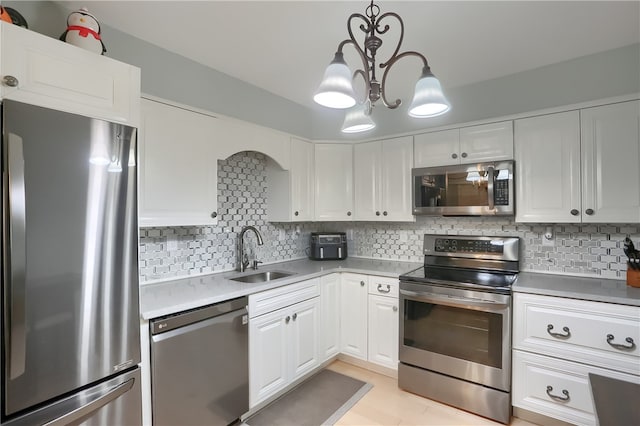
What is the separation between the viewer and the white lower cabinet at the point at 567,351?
1.86 m

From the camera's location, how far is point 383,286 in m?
2.71

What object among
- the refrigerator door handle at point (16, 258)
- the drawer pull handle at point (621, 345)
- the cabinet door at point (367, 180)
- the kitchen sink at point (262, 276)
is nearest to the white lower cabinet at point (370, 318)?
the kitchen sink at point (262, 276)

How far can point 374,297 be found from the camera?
9.05 feet

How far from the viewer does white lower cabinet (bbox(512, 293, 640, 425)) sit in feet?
6.09

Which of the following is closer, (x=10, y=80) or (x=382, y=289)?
(x=10, y=80)

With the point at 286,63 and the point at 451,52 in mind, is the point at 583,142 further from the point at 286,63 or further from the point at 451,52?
the point at 286,63

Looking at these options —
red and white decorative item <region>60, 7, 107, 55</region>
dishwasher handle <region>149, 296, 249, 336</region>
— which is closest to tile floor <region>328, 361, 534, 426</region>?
dishwasher handle <region>149, 296, 249, 336</region>

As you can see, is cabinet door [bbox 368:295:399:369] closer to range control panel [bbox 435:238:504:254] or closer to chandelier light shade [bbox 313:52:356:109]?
range control panel [bbox 435:238:504:254]

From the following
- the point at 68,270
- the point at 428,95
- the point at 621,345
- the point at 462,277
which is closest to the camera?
the point at 68,270

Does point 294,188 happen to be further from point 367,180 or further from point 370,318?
point 370,318

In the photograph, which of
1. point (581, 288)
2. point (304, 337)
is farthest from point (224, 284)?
point (581, 288)

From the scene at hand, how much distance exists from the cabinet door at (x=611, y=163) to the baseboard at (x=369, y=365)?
1.89m

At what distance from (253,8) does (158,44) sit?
0.82 m

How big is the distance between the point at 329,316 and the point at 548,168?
209cm
